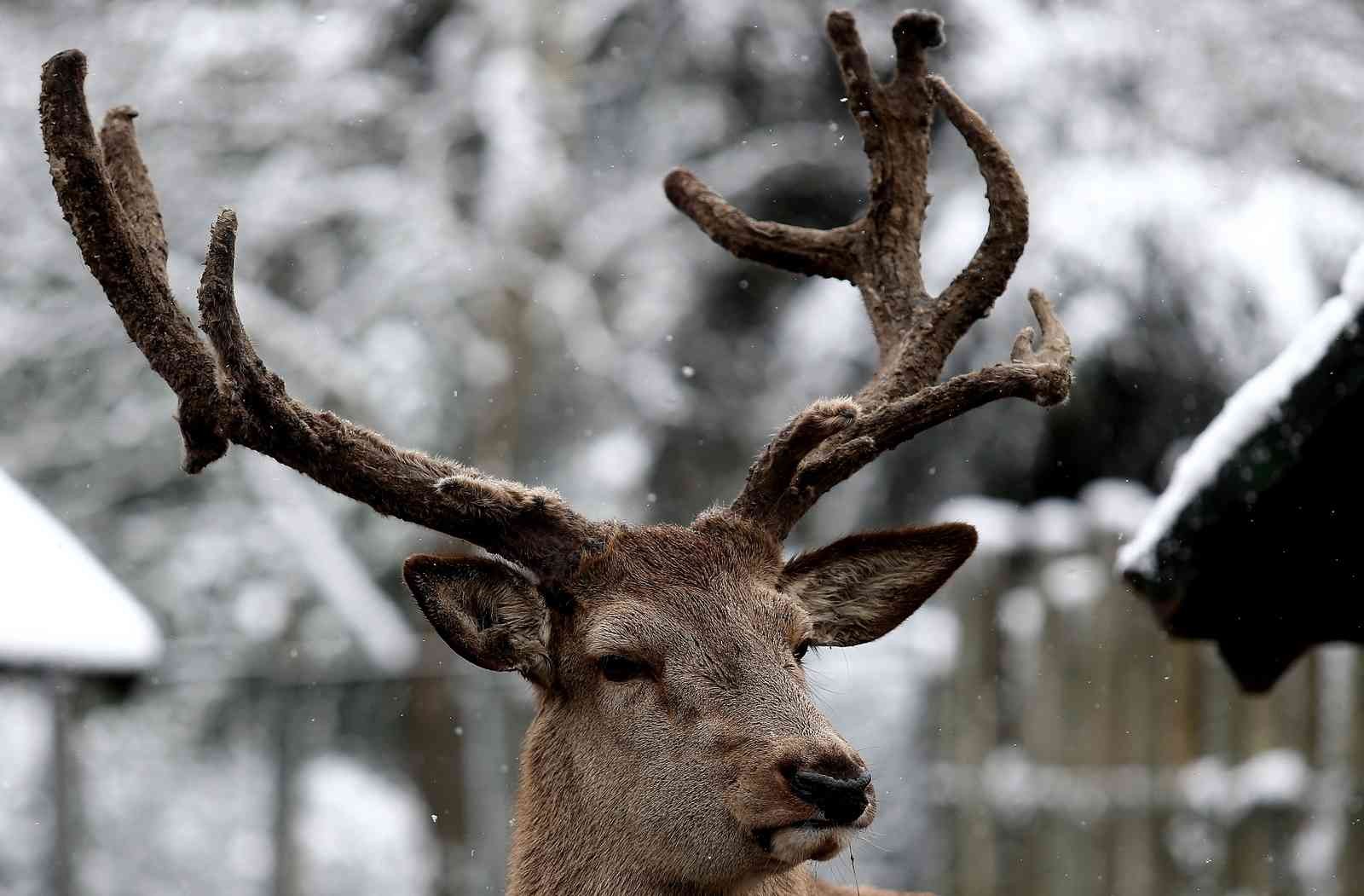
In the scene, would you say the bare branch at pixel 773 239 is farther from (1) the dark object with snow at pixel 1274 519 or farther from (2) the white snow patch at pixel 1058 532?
(2) the white snow patch at pixel 1058 532

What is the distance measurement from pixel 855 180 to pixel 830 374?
1709 millimetres

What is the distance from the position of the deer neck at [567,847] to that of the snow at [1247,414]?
182cm

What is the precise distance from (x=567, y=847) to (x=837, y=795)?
0.83m

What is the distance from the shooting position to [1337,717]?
8867 millimetres

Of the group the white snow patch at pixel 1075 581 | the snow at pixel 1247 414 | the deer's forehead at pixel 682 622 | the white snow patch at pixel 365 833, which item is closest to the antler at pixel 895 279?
the deer's forehead at pixel 682 622

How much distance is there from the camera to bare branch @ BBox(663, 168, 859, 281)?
5520 millimetres

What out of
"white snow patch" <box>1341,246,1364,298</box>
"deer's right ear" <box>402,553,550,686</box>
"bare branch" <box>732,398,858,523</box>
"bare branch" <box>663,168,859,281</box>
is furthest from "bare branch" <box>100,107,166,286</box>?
"white snow patch" <box>1341,246,1364,298</box>

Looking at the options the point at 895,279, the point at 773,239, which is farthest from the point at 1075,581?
the point at 895,279

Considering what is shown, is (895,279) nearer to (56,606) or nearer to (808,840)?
(808,840)

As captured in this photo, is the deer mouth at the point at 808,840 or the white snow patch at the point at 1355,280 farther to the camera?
the white snow patch at the point at 1355,280

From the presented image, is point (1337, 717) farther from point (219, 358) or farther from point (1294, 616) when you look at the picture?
point (219, 358)

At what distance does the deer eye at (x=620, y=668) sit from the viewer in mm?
4066

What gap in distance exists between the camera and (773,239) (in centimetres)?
566

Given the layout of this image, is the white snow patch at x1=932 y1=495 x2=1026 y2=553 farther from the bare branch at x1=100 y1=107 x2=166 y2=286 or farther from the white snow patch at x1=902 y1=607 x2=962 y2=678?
the bare branch at x1=100 y1=107 x2=166 y2=286
